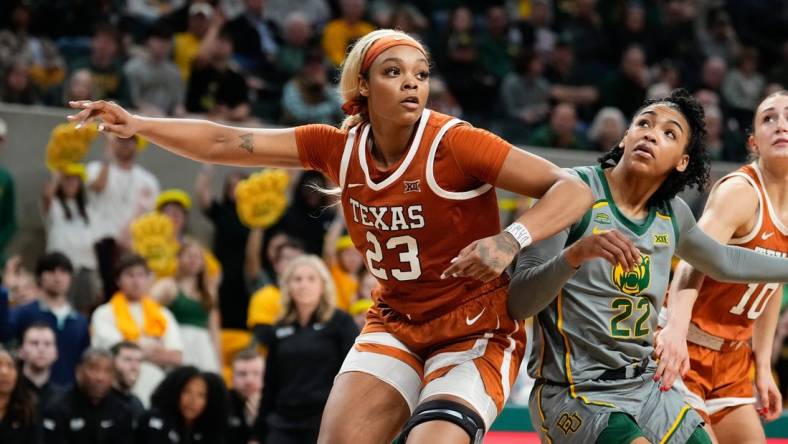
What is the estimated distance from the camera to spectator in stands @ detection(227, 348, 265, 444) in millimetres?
7527

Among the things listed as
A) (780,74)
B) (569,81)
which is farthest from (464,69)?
(780,74)

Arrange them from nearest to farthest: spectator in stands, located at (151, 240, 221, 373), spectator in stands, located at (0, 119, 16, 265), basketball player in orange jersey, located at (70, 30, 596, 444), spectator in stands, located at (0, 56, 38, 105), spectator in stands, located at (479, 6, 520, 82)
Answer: basketball player in orange jersey, located at (70, 30, 596, 444) < spectator in stands, located at (151, 240, 221, 373) < spectator in stands, located at (0, 119, 16, 265) < spectator in stands, located at (0, 56, 38, 105) < spectator in stands, located at (479, 6, 520, 82)

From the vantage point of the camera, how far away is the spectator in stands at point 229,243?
890 centimetres

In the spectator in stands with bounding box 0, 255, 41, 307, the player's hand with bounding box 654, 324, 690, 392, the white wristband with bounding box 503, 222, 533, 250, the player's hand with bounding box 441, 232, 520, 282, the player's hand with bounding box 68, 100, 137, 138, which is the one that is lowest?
the spectator in stands with bounding box 0, 255, 41, 307

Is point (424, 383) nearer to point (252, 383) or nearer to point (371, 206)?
point (371, 206)

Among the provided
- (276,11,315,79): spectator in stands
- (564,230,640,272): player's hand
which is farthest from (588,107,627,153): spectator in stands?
(564,230,640,272): player's hand

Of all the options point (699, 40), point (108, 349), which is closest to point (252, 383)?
point (108, 349)

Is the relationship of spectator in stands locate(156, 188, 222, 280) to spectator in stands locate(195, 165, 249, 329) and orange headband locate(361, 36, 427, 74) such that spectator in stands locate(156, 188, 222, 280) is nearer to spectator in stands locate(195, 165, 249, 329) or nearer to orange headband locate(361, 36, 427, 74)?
spectator in stands locate(195, 165, 249, 329)

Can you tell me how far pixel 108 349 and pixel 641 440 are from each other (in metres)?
4.15

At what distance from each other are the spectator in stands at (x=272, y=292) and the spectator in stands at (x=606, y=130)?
352 cm

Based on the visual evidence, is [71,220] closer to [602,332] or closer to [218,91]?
[218,91]

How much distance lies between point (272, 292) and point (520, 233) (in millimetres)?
4506

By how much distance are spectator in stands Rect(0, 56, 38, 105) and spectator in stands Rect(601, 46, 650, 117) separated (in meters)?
5.57

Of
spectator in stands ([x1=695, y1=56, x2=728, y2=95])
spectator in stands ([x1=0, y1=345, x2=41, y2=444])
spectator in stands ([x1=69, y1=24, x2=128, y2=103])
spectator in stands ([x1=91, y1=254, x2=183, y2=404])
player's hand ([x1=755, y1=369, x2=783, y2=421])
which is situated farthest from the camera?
spectator in stands ([x1=695, y1=56, x2=728, y2=95])
